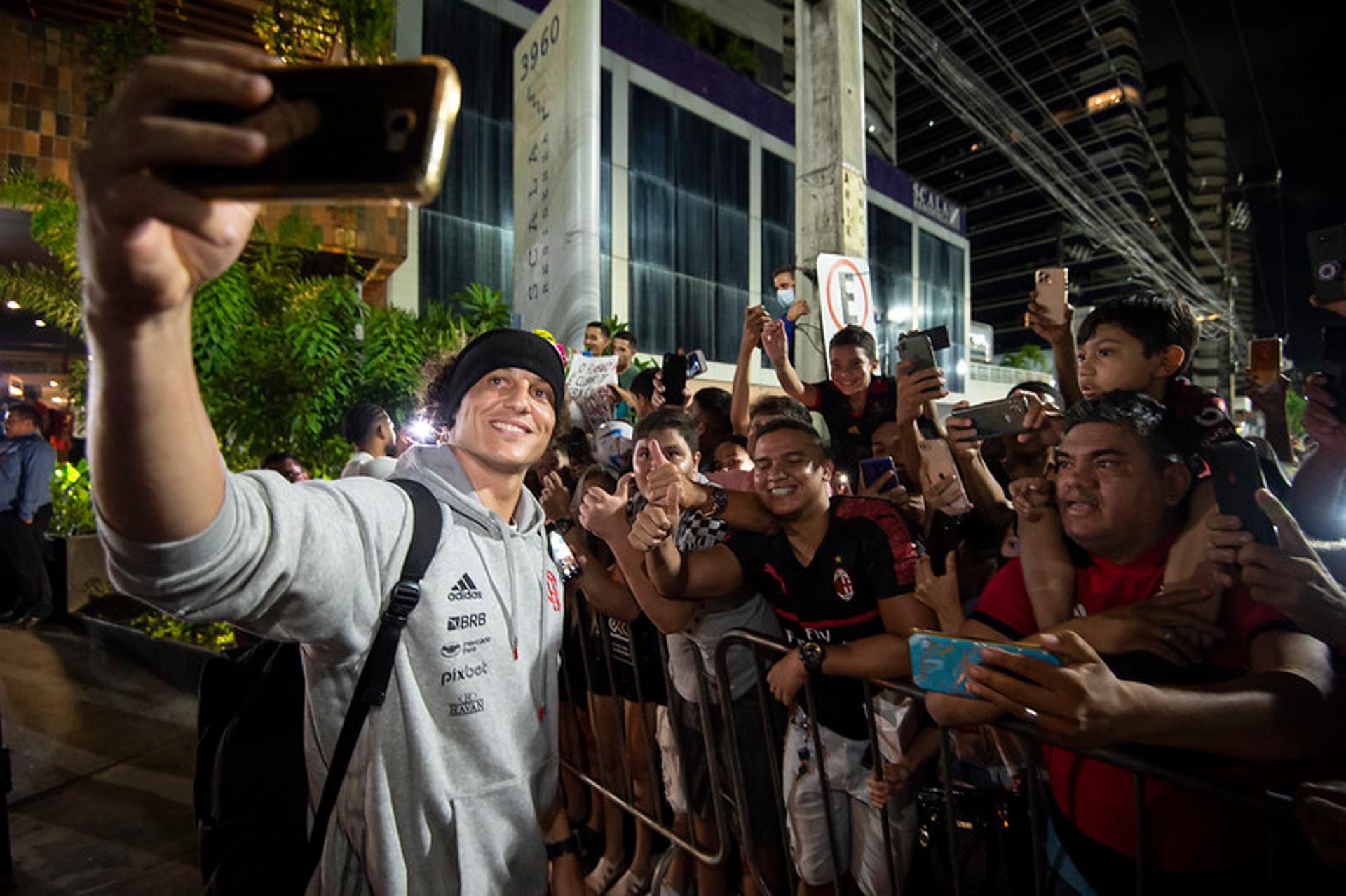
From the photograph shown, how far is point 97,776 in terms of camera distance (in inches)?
178

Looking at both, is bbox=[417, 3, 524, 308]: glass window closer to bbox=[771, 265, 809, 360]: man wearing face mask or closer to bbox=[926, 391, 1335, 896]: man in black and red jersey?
bbox=[771, 265, 809, 360]: man wearing face mask

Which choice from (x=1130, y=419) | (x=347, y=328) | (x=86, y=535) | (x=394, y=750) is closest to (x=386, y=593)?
(x=394, y=750)

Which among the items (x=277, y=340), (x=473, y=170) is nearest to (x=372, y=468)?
(x=277, y=340)

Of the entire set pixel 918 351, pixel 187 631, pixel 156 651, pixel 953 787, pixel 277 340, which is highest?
pixel 277 340

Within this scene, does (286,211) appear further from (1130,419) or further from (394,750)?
(1130,419)

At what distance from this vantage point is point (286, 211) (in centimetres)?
769

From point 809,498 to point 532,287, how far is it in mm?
3976

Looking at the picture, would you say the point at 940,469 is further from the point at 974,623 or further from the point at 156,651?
the point at 156,651

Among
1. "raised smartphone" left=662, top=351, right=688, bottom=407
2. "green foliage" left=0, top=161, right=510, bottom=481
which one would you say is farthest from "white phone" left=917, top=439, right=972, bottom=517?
"green foliage" left=0, top=161, right=510, bottom=481

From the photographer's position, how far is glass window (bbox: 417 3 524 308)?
14867mm

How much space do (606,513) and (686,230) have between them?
19.6 metres

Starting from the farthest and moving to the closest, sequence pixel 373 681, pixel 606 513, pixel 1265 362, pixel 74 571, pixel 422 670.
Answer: pixel 74 571 < pixel 1265 362 < pixel 606 513 < pixel 422 670 < pixel 373 681

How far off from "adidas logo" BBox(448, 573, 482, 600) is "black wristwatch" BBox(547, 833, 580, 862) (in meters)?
0.88

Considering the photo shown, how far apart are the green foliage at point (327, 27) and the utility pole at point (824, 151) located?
4.44 metres
